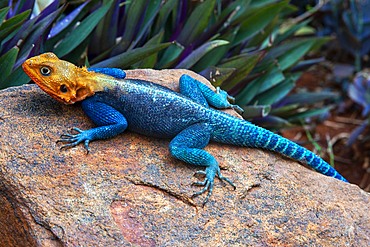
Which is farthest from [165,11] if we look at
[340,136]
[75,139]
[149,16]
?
[340,136]

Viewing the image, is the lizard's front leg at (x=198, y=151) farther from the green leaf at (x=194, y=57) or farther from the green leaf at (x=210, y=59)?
the green leaf at (x=210, y=59)

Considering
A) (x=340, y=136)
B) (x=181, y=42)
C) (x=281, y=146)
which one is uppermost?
(x=181, y=42)

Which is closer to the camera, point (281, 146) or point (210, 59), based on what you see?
point (281, 146)

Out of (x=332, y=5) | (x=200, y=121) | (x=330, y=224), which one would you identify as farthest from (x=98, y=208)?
(x=332, y=5)

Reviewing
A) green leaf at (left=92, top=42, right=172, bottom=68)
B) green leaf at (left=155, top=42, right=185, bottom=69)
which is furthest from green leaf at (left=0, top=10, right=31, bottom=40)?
green leaf at (left=155, top=42, right=185, bottom=69)

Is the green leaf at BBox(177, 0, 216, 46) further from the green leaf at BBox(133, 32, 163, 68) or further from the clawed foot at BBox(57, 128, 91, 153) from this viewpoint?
the clawed foot at BBox(57, 128, 91, 153)

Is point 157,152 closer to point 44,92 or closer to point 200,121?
point 200,121

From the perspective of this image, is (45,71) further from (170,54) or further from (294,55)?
(294,55)

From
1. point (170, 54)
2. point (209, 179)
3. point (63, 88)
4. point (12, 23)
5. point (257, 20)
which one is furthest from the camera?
point (257, 20)
